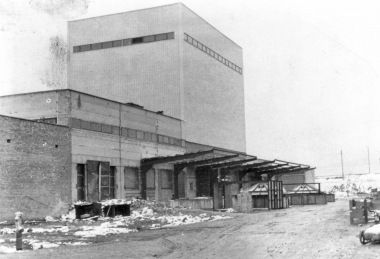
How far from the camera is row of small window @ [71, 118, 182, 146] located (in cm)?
3256

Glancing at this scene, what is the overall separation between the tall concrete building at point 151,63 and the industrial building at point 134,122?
104 mm

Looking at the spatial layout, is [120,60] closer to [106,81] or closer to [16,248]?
[106,81]

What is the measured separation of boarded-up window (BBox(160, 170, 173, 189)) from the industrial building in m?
0.14

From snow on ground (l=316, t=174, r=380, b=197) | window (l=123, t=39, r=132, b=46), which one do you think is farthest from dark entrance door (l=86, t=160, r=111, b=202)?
snow on ground (l=316, t=174, r=380, b=197)

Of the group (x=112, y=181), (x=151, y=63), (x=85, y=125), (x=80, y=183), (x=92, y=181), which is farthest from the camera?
(x=151, y=63)

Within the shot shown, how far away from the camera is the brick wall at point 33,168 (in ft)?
83.7

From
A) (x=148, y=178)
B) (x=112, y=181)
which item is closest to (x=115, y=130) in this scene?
(x=112, y=181)

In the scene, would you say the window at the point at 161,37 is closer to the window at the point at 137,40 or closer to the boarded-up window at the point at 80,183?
the window at the point at 137,40

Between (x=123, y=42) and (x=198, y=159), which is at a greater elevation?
(x=123, y=42)

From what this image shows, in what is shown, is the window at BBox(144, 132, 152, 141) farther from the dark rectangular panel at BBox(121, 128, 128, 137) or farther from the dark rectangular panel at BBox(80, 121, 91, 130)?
A: the dark rectangular panel at BBox(80, 121, 91, 130)

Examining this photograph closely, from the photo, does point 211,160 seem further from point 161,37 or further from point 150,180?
point 161,37

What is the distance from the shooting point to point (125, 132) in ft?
123

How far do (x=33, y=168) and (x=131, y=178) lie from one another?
37.8 ft

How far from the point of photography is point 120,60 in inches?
1986
